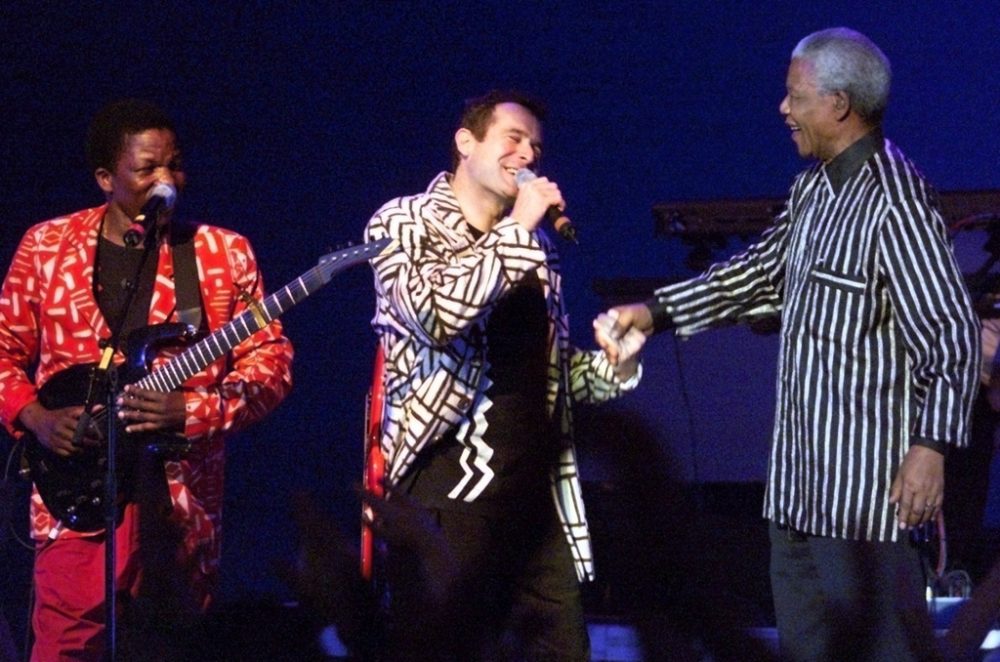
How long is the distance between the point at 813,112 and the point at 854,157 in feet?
0.40

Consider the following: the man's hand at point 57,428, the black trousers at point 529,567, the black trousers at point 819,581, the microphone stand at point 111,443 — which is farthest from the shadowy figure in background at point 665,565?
the man's hand at point 57,428

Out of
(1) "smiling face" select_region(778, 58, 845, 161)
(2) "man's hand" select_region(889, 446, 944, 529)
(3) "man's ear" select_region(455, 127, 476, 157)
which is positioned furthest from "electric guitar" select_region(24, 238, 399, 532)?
(2) "man's hand" select_region(889, 446, 944, 529)

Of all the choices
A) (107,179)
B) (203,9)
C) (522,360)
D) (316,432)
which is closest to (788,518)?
(522,360)

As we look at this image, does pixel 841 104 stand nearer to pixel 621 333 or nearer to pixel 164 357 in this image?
pixel 621 333

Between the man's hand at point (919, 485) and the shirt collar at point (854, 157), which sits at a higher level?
the shirt collar at point (854, 157)

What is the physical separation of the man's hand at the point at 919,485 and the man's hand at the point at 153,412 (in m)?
1.69

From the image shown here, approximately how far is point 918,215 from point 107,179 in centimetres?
209

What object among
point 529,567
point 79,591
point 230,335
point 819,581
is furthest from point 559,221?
point 79,591

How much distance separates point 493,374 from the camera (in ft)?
10.4

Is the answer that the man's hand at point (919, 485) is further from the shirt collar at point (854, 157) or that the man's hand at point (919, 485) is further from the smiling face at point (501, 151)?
the smiling face at point (501, 151)

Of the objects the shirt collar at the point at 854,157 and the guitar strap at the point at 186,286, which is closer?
the shirt collar at the point at 854,157

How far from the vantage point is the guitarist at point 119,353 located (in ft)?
11.7

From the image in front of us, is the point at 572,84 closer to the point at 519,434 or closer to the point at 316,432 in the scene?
the point at 316,432

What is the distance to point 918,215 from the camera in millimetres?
2854
